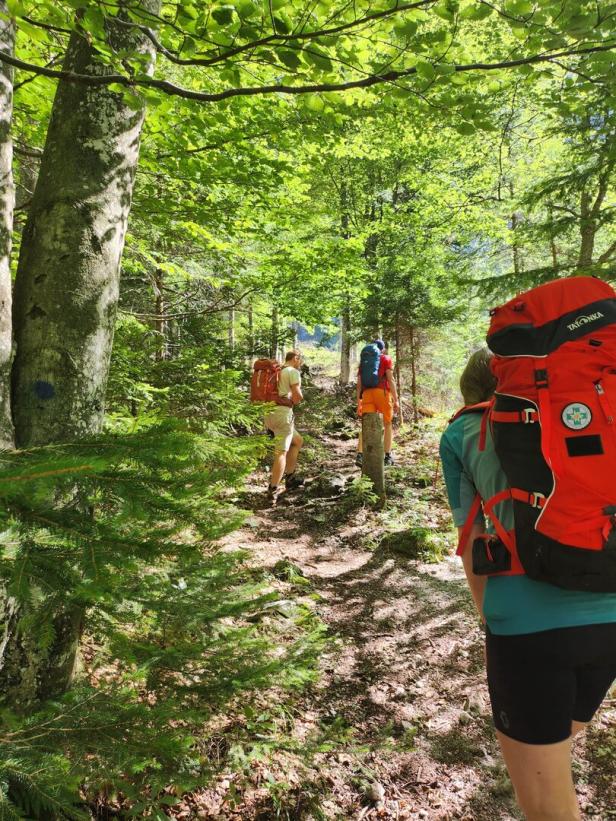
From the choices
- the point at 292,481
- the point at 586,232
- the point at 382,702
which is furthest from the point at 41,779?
the point at 586,232

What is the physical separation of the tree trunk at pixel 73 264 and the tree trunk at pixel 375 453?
6.29 metres

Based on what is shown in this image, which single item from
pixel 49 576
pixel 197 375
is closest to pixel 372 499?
pixel 197 375

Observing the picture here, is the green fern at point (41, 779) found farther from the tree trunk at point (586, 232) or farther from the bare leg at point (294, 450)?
the tree trunk at point (586, 232)

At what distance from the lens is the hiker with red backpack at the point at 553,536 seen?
1529 millimetres

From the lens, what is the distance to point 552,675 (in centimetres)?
160

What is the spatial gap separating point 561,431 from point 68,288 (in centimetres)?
226

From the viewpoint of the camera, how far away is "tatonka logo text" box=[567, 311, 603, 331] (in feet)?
→ 5.22

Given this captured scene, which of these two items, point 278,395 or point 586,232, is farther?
point 278,395

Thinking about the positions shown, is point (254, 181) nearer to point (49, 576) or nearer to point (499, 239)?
point (49, 576)

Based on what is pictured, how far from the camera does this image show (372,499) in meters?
7.94

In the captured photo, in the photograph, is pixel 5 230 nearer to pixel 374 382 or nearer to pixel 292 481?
pixel 374 382

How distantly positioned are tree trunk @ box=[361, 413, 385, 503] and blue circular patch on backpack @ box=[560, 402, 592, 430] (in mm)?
6590

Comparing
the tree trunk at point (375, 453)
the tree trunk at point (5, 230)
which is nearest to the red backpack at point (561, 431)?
the tree trunk at point (5, 230)

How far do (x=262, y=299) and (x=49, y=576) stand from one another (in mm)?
9403
